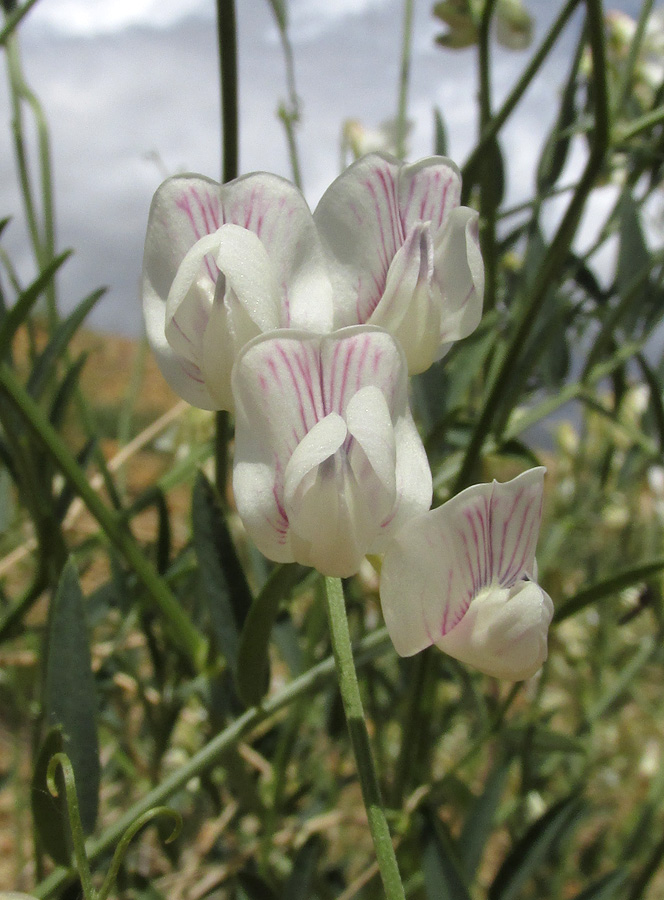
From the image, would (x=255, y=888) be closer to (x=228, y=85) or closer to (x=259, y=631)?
(x=259, y=631)

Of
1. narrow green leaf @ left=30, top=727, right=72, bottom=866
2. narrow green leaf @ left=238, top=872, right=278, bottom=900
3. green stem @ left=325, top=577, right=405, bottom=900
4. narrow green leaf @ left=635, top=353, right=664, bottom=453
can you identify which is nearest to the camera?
green stem @ left=325, top=577, right=405, bottom=900

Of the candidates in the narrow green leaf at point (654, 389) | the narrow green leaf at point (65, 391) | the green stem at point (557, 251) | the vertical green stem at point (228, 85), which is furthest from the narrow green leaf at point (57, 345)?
the narrow green leaf at point (654, 389)

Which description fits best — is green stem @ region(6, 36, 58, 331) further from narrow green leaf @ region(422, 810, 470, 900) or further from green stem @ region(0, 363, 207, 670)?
narrow green leaf @ region(422, 810, 470, 900)

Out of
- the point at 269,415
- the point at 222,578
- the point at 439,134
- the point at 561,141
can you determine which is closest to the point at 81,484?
the point at 222,578

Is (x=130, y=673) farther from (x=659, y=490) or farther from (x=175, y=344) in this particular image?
(x=659, y=490)

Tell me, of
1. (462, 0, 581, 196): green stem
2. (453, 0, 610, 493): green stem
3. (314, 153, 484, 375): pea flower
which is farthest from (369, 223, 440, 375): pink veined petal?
(462, 0, 581, 196): green stem

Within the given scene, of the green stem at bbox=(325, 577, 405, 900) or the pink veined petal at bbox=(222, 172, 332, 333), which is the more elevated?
the pink veined petal at bbox=(222, 172, 332, 333)

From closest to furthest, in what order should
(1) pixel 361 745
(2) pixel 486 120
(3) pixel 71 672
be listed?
(1) pixel 361 745 < (3) pixel 71 672 < (2) pixel 486 120
